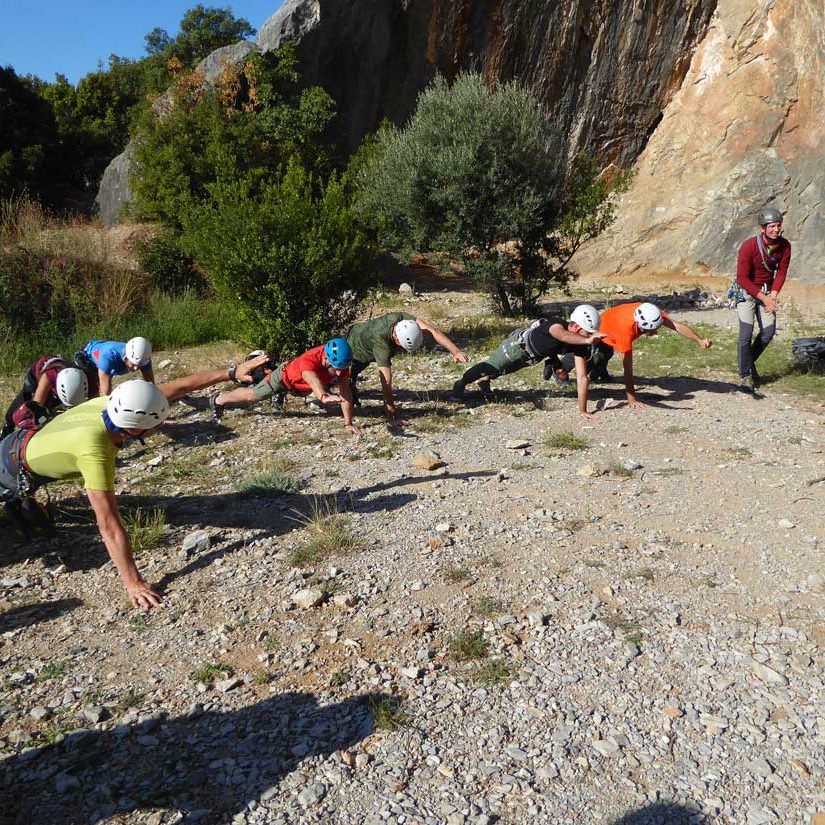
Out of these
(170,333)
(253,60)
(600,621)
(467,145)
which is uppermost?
(253,60)

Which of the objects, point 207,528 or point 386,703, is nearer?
point 386,703

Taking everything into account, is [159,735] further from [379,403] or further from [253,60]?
[253,60]

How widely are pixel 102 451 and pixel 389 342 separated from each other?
373 cm

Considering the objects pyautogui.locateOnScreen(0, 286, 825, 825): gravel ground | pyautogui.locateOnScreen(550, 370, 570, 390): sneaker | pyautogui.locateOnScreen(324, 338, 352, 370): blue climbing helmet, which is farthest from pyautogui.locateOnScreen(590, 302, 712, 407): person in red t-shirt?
pyautogui.locateOnScreen(324, 338, 352, 370): blue climbing helmet

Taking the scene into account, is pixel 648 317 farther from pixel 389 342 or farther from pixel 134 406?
pixel 134 406

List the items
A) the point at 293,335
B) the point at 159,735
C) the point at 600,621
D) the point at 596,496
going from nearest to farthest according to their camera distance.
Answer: the point at 159,735 < the point at 600,621 < the point at 596,496 < the point at 293,335

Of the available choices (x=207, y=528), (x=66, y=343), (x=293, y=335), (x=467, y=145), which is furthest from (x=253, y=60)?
(x=207, y=528)

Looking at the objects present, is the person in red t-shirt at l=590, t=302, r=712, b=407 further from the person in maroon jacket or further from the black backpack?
the black backpack

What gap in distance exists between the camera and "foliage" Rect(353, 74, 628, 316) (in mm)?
12164

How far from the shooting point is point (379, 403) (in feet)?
28.1

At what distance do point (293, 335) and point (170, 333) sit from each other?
338cm

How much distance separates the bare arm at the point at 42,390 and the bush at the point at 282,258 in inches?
136

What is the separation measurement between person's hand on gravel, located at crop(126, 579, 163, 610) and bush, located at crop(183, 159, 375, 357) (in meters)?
5.75

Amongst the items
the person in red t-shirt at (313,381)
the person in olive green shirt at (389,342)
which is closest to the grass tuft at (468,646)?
the person in red t-shirt at (313,381)
